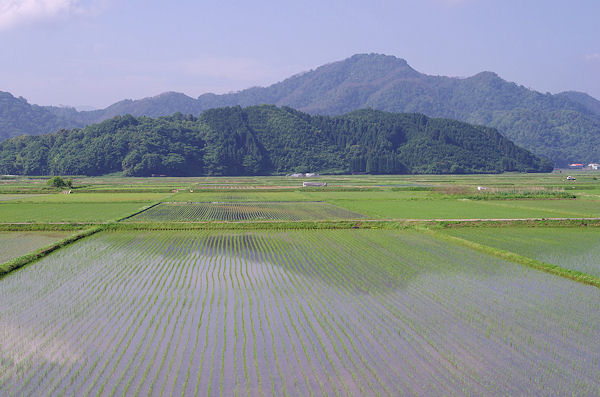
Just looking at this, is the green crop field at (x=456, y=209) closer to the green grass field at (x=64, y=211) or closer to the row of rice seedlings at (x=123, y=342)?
the green grass field at (x=64, y=211)

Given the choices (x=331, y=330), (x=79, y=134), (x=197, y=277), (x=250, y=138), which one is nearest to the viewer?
(x=331, y=330)

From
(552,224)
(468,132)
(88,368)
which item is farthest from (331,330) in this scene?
(468,132)

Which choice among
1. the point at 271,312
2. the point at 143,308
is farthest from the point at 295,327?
the point at 143,308

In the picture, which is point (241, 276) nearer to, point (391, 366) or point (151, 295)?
point (151, 295)

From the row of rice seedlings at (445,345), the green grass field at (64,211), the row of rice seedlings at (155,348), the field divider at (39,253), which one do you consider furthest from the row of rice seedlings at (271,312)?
the green grass field at (64,211)

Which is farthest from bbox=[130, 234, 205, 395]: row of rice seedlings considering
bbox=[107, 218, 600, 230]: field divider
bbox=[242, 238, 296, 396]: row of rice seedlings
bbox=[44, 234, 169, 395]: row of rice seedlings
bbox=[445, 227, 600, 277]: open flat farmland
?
bbox=[445, 227, 600, 277]: open flat farmland
